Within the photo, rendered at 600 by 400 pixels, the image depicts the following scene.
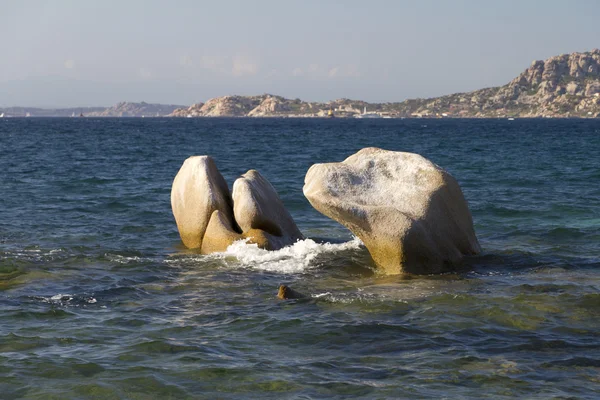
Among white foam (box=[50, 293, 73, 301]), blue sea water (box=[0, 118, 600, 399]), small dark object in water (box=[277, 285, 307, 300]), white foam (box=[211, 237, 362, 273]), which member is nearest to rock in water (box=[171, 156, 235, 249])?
blue sea water (box=[0, 118, 600, 399])

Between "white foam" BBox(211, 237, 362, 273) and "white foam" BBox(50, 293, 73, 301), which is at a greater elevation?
"white foam" BBox(211, 237, 362, 273)

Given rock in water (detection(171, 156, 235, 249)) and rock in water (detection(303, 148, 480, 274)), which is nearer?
rock in water (detection(303, 148, 480, 274))

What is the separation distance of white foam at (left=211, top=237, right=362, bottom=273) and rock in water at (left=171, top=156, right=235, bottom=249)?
3.53ft

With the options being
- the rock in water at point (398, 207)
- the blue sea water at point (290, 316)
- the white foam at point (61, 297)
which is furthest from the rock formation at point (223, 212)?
the white foam at point (61, 297)

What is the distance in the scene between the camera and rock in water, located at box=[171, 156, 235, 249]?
17.3 meters

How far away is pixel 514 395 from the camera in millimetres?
8500

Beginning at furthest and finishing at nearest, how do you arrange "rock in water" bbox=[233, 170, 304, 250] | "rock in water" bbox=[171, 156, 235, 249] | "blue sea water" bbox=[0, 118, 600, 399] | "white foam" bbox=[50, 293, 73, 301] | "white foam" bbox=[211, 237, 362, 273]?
"rock in water" bbox=[171, 156, 235, 249]
"rock in water" bbox=[233, 170, 304, 250]
"white foam" bbox=[211, 237, 362, 273]
"white foam" bbox=[50, 293, 73, 301]
"blue sea water" bbox=[0, 118, 600, 399]

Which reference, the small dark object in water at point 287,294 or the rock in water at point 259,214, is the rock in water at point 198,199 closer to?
the rock in water at point 259,214

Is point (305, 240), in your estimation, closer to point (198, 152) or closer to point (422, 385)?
point (422, 385)

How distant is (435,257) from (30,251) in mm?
8697

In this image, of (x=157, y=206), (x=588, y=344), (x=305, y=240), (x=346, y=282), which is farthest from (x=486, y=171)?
(x=588, y=344)

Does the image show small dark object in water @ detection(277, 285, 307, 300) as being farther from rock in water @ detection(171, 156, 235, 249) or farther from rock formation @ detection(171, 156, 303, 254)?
rock in water @ detection(171, 156, 235, 249)

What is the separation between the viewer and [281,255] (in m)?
16.2

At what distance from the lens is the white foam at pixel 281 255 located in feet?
50.4
